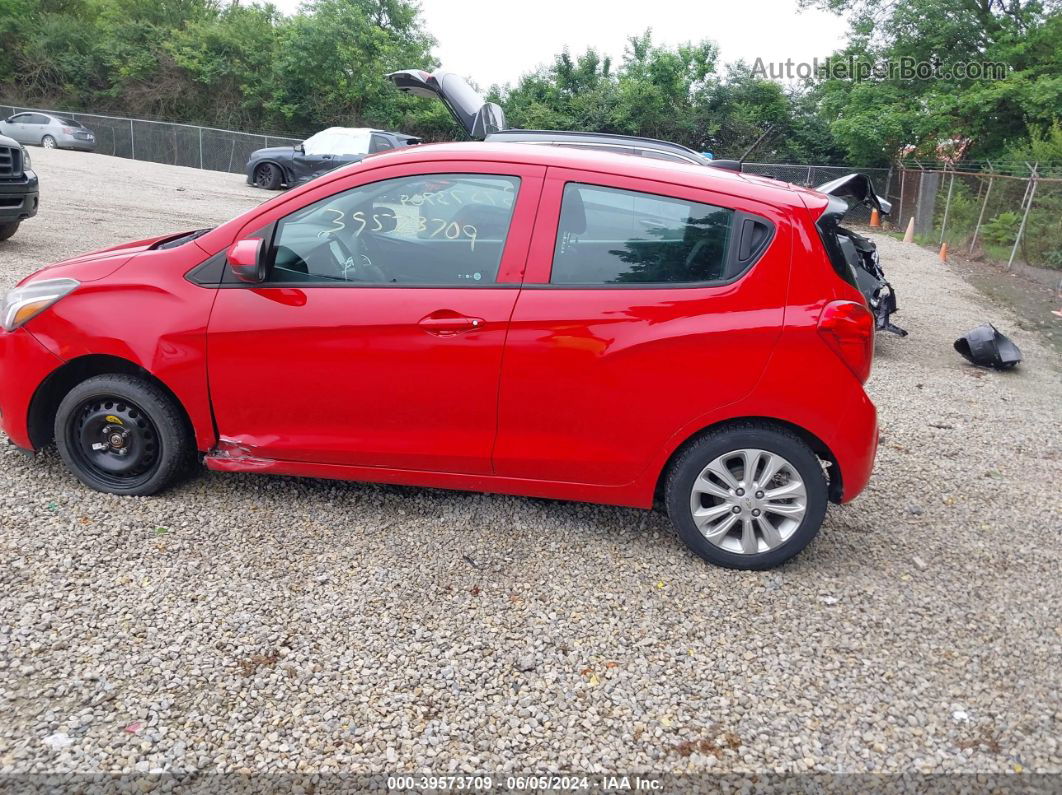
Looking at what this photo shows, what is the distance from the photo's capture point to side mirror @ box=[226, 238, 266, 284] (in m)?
3.77

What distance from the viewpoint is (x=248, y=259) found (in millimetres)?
3768

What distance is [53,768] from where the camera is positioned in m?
2.53

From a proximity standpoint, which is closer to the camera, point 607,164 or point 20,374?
point 607,164

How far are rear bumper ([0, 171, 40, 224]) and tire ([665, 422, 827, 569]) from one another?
342 inches

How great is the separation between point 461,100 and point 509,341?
7335mm

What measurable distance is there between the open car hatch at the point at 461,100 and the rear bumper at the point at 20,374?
250 inches

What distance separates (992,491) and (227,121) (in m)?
36.4

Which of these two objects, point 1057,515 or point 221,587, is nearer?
point 221,587

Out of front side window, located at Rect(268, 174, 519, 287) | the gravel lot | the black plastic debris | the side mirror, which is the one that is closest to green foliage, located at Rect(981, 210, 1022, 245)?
the black plastic debris

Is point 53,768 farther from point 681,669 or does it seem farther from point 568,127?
point 568,127

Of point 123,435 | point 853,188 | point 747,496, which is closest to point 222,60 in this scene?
point 853,188

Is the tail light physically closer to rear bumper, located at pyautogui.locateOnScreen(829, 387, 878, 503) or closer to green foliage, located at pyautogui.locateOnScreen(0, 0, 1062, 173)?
rear bumper, located at pyautogui.locateOnScreen(829, 387, 878, 503)

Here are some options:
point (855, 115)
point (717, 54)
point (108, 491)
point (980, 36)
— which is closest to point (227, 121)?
point (717, 54)

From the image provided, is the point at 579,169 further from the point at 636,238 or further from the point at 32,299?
the point at 32,299
